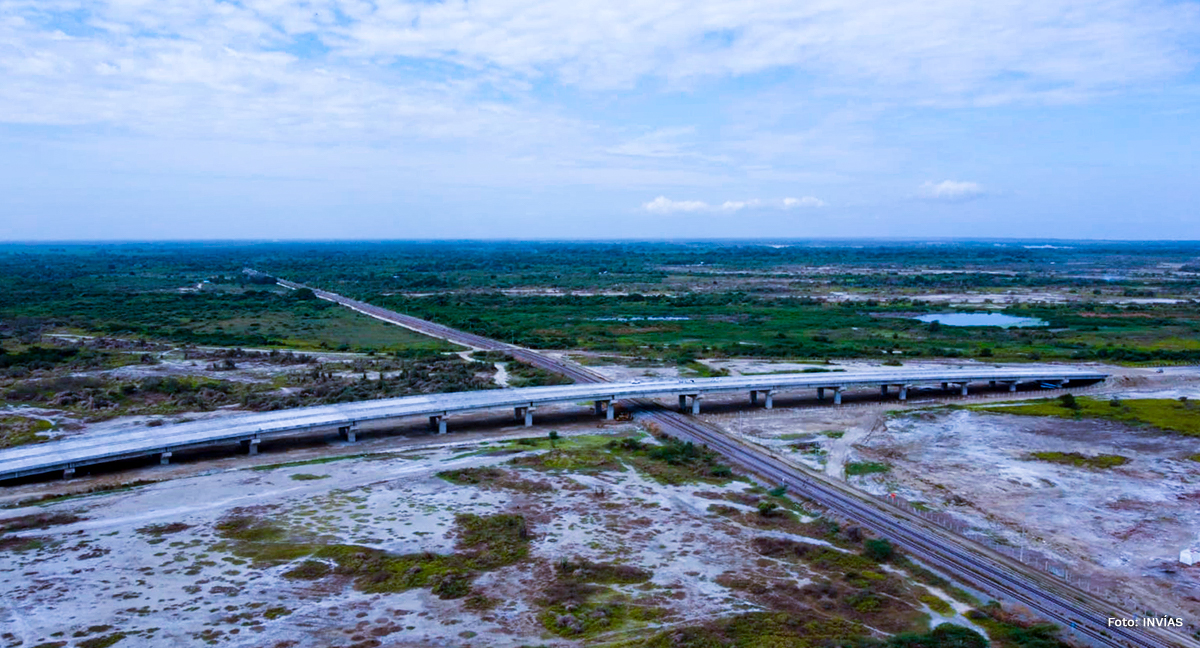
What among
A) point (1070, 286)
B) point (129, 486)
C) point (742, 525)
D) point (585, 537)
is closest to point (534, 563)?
point (585, 537)

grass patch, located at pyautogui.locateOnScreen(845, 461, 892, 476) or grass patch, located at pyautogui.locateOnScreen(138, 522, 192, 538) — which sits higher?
grass patch, located at pyautogui.locateOnScreen(138, 522, 192, 538)

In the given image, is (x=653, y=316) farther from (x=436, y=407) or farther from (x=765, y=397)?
(x=436, y=407)

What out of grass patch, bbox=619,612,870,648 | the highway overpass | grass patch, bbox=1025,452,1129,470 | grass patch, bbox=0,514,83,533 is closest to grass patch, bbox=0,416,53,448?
the highway overpass

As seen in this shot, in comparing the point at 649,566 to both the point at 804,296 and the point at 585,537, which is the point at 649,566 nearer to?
the point at 585,537

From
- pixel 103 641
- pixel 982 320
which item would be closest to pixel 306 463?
pixel 103 641

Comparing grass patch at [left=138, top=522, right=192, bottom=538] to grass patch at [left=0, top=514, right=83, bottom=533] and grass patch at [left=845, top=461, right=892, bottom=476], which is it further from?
grass patch at [left=845, top=461, right=892, bottom=476]
